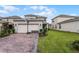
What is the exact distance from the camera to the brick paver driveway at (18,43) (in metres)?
3.72

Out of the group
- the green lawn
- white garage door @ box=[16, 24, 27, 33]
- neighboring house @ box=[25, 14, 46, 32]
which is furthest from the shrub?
white garage door @ box=[16, 24, 27, 33]

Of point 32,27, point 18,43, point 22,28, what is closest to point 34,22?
point 32,27

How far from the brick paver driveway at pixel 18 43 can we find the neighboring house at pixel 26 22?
0.09 meters

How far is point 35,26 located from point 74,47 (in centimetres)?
63

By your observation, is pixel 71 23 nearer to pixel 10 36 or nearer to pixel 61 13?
pixel 61 13

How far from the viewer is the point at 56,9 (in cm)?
375

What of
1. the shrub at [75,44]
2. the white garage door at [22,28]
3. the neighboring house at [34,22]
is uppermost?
the neighboring house at [34,22]

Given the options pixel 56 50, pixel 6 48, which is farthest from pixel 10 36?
pixel 56 50

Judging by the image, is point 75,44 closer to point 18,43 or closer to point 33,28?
point 33,28

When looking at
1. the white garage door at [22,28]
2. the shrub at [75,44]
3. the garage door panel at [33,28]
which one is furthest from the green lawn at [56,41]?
the white garage door at [22,28]

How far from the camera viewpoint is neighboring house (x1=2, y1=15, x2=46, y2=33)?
376cm

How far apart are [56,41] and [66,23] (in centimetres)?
29

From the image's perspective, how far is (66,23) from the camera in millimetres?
3723

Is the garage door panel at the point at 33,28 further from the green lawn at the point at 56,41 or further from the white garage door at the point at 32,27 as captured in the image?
the green lawn at the point at 56,41
